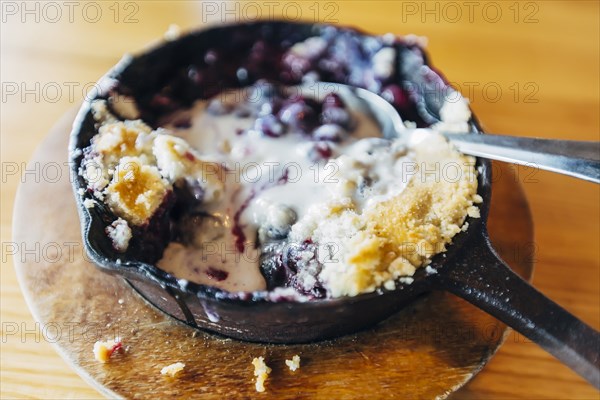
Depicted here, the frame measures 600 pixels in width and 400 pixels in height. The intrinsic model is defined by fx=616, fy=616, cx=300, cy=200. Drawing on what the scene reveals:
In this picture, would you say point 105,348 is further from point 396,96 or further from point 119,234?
point 396,96

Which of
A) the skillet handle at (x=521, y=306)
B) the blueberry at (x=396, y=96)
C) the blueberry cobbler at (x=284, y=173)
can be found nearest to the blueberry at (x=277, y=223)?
the blueberry cobbler at (x=284, y=173)

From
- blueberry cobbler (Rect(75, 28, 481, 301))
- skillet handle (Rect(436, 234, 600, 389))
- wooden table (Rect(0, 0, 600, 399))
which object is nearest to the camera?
skillet handle (Rect(436, 234, 600, 389))

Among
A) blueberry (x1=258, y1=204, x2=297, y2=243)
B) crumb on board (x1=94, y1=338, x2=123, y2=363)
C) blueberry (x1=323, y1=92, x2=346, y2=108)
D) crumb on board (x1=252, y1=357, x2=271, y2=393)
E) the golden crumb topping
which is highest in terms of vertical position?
blueberry (x1=323, y1=92, x2=346, y2=108)

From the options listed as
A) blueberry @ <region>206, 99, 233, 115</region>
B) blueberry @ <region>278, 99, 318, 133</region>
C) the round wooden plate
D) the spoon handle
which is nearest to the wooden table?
the round wooden plate

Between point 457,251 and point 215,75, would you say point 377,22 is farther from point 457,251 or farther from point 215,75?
point 457,251

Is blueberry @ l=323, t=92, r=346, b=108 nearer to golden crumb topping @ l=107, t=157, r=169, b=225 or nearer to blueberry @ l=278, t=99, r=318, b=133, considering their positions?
blueberry @ l=278, t=99, r=318, b=133

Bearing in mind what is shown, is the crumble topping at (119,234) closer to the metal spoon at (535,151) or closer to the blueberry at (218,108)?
the blueberry at (218,108)
